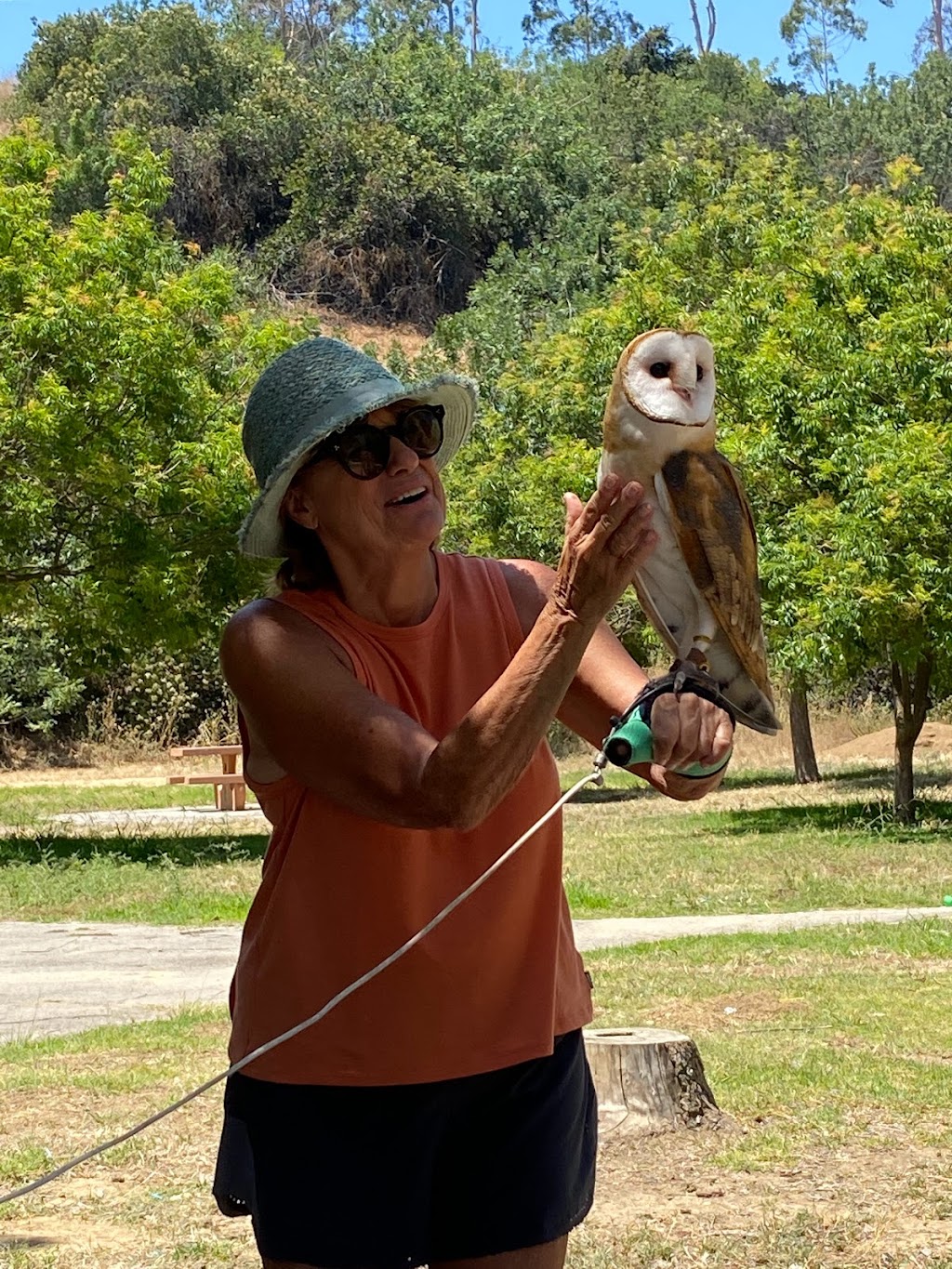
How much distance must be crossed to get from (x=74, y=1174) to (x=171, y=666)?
23.5 m

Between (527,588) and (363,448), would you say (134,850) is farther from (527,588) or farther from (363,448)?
(363,448)

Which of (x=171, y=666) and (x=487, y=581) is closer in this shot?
(x=487, y=581)

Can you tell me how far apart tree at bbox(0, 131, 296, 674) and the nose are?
1171 cm

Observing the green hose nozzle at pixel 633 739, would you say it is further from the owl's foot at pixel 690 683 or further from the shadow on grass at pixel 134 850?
the shadow on grass at pixel 134 850

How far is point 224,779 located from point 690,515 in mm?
A: 19041

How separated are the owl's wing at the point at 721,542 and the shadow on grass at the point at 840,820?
14.4 m

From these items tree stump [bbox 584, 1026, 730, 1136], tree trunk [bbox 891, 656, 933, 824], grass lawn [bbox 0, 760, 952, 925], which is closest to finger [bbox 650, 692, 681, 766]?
tree stump [bbox 584, 1026, 730, 1136]

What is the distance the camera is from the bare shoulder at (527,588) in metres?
2.63

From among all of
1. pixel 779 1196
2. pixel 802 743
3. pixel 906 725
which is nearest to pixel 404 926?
pixel 779 1196

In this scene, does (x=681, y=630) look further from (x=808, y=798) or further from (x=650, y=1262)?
(x=808, y=798)

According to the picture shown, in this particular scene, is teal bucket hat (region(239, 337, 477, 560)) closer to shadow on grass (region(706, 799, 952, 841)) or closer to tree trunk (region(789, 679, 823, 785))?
shadow on grass (region(706, 799, 952, 841))

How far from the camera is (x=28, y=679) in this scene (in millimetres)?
27547

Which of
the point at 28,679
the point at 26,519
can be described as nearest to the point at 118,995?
the point at 26,519

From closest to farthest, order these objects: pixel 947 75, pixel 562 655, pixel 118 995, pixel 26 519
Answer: pixel 562 655 < pixel 118 995 < pixel 26 519 < pixel 947 75
